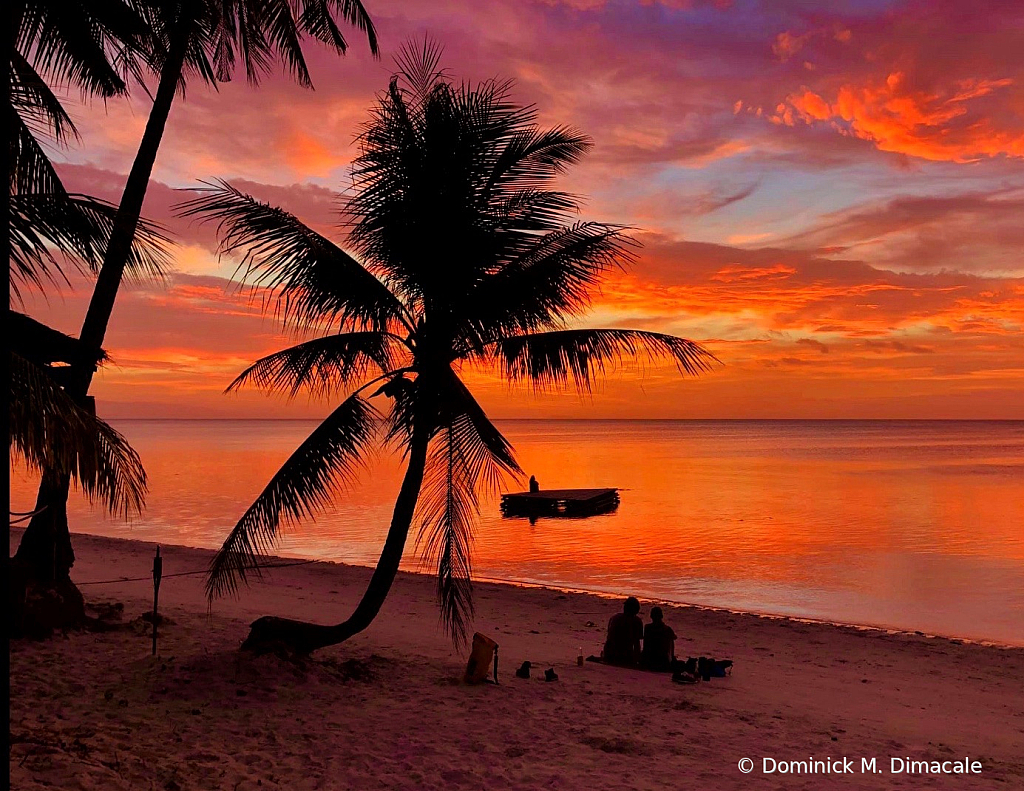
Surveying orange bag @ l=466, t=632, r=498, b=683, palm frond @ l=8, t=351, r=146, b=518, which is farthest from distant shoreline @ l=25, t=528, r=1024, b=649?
palm frond @ l=8, t=351, r=146, b=518

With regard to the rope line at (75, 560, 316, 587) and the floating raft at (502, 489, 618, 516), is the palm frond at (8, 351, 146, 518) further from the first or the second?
the floating raft at (502, 489, 618, 516)

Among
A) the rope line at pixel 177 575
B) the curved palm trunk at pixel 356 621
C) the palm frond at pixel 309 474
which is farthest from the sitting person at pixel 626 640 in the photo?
the rope line at pixel 177 575

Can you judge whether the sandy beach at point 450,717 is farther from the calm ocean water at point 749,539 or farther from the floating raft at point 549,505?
the floating raft at point 549,505

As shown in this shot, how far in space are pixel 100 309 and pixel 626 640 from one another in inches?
358

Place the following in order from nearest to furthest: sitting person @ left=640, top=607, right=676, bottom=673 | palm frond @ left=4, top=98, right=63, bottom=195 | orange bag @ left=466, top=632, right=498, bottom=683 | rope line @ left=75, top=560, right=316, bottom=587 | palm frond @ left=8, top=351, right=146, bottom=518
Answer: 1. palm frond @ left=8, top=351, right=146, bottom=518
2. palm frond @ left=4, top=98, right=63, bottom=195
3. orange bag @ left=466, top=632, right=498, bottom=683
4. sitting person @ left=640, top=607, right=676, bottom=673
5. rope line @ left=75, top=560, right=316, bottom=587

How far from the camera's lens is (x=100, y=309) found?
11.0 m

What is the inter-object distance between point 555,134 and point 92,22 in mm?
6280

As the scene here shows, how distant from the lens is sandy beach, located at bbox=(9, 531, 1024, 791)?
6898 mm

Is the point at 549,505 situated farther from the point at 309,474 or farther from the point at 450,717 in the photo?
the point at 309,474

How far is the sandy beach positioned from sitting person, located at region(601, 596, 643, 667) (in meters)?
0.22

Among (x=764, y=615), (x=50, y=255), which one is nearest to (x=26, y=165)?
(x=50, y=255)

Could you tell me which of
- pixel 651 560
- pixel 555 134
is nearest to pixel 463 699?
pixel 555 134

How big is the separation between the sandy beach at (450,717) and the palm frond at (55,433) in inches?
96.9

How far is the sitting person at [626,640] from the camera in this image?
37.4 ft
